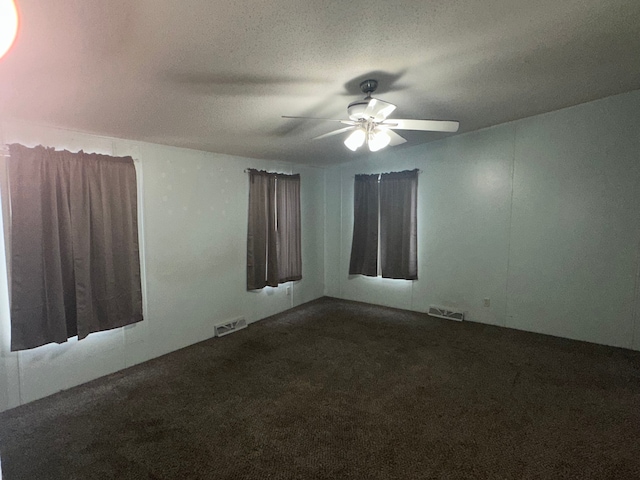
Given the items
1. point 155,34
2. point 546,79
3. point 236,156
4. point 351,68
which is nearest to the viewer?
point 155,34

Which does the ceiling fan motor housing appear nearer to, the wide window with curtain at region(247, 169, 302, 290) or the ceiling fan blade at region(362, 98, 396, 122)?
the ceiling fan blade at region(362, 98, 396, 122)

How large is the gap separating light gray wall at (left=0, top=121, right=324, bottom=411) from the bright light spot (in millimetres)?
2589

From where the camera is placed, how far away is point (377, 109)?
221cm

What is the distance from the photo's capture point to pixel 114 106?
2371 millimetres

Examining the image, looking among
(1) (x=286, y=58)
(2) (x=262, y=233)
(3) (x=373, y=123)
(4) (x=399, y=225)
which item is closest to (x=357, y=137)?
(3) (x=373, y=123)

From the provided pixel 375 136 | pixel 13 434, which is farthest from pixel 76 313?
pixel 375 136

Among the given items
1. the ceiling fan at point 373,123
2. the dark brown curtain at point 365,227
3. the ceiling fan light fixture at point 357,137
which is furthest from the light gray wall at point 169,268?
the ceiling fan light fixture at point 357,137

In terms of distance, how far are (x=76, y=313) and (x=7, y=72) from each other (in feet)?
6.17

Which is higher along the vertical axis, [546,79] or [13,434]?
[546,79]

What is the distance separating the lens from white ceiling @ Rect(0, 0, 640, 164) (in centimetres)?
157

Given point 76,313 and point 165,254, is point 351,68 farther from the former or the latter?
point 76,313

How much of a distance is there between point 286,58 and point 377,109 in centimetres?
68

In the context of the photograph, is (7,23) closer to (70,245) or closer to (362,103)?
(362,103)

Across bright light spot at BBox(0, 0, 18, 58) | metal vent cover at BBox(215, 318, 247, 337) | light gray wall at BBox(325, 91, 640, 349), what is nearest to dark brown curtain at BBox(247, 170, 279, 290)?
metal vent cover at BBox(215, 318, 247, 337)
